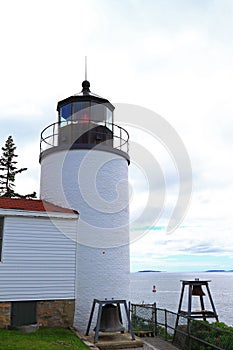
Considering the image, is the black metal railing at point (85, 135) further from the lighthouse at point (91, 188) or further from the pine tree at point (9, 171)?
the pine tree at point (9, 171)

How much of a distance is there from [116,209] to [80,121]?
3.74 metres

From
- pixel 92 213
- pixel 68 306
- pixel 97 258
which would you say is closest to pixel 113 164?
pixel 92 213

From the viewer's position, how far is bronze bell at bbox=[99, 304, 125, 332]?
440 inches

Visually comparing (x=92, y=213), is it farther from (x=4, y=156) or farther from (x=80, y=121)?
(x=4, y=156)

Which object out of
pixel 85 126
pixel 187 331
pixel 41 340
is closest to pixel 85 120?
pixel 85 126

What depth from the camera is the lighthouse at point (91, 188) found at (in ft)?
41.9

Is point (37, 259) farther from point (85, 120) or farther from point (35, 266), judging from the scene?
point (85, 120)

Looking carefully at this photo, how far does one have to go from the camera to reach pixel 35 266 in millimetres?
10859

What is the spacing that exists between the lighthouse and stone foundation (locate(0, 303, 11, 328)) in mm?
2555

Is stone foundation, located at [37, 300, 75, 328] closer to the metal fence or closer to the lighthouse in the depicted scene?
the lighthouse

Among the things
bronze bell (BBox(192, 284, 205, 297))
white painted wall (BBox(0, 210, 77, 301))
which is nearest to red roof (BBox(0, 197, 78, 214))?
white painted wall (BBox(0, 210, 77, 301))

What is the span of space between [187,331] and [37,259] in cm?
505

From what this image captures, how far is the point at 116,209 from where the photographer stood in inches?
540

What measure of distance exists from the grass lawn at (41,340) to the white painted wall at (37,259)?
3.13 feet
